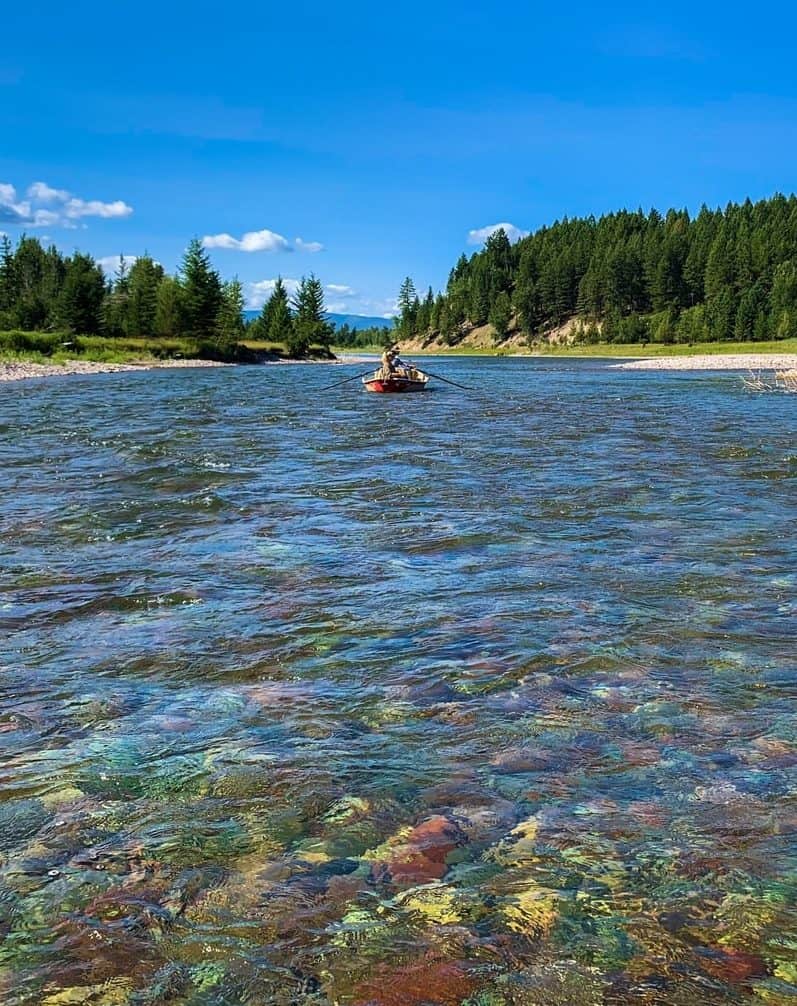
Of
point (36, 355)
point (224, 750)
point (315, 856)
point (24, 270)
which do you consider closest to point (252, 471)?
point (224, 750)

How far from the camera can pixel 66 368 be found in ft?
237

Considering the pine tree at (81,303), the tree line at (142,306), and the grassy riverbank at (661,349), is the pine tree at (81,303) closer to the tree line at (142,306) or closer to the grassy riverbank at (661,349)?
the tree line at (142,306)

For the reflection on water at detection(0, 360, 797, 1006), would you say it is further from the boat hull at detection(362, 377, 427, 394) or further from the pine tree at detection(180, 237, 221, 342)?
the pine tree at detection(180, 237, 221, 342)

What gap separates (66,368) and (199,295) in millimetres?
45351

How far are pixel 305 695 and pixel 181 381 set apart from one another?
56009 mm

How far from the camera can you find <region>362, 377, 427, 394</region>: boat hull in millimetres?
43812

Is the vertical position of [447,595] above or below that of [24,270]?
below

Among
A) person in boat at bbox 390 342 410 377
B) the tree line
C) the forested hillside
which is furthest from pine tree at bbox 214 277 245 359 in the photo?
the forested hillside

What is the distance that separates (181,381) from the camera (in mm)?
59594

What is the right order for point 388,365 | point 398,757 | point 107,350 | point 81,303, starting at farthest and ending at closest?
point 81,303 → point 107,350 → point 388,365 → point 398,757

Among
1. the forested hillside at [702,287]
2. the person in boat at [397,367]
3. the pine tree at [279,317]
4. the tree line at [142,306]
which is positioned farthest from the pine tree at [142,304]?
the forested hillside at [702,287]

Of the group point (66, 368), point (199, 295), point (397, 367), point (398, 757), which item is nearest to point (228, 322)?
point (199, 295)

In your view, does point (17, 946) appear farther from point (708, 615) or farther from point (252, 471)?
point (252, 471)

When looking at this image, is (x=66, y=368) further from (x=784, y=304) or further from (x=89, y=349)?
(x=784, y=304)
